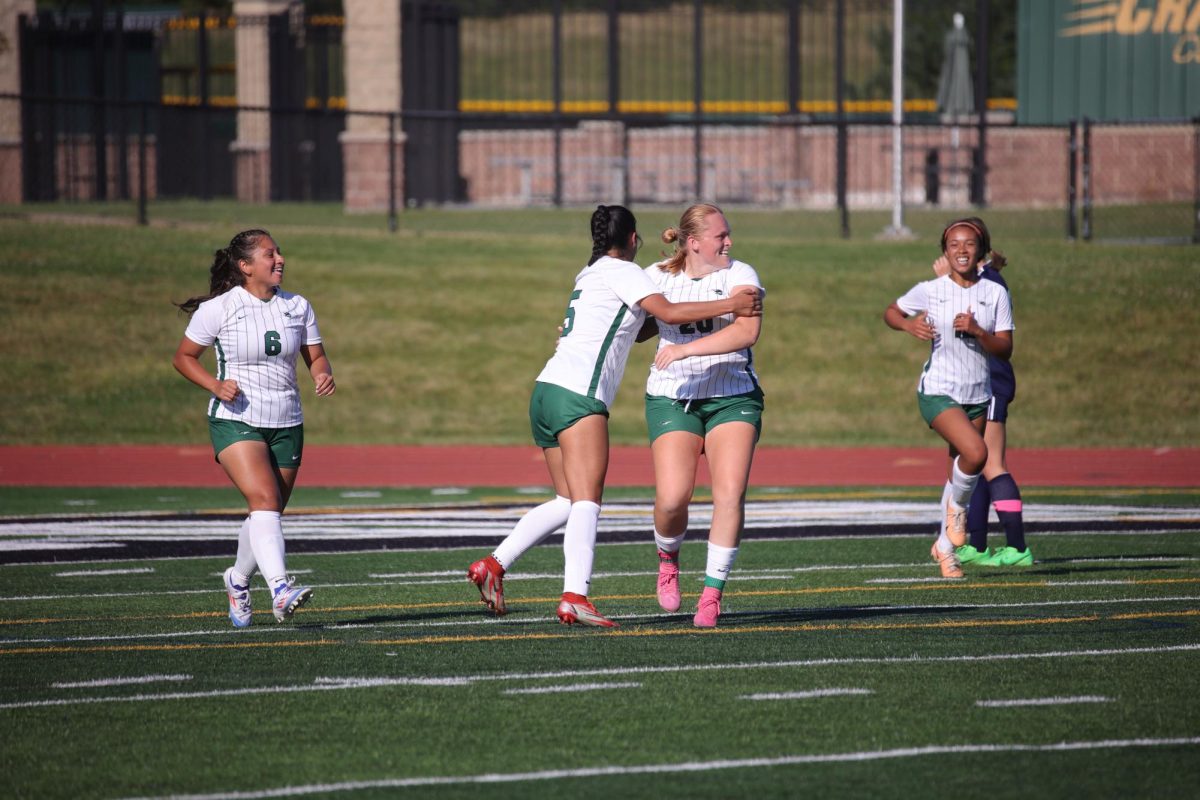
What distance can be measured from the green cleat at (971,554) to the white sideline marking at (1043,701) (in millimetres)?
3921

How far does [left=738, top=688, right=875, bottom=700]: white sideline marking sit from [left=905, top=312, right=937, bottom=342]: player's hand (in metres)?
A: 3.59

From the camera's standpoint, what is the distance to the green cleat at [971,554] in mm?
10742

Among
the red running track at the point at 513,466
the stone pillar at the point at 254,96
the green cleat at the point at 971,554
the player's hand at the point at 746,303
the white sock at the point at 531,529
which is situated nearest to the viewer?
the player's hand at the point at 746,303

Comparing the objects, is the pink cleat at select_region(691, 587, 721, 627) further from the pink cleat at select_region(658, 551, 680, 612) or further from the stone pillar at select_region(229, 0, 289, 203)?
the stone pillar at select_region(229, 0, 289, 203)

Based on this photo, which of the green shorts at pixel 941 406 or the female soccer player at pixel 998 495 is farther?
the female soccer player at pixel 998 495

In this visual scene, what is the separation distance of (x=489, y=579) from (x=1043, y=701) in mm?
2876

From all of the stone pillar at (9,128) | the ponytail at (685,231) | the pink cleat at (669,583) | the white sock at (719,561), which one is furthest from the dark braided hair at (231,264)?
the stone pillar at (9,128)

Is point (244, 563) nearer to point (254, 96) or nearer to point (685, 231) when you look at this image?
point (685, 231)

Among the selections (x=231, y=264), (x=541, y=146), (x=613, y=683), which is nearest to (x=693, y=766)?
(x=613, y=683)

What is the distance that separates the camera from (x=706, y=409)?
27.7 feet

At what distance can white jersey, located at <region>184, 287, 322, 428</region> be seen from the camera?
330 inches

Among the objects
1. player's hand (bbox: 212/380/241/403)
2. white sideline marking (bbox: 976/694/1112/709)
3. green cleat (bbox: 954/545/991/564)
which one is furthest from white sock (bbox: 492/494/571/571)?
green cleat (bbox: 954/545/991/564)

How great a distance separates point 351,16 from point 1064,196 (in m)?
14.6

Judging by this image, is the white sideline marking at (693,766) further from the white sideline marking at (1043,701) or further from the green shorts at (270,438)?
the green shorts at (270,438)
